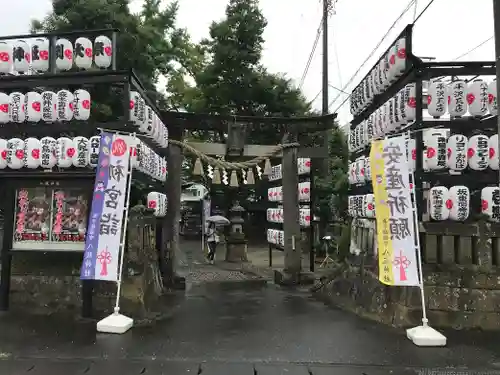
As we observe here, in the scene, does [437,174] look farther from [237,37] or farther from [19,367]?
[237,37]

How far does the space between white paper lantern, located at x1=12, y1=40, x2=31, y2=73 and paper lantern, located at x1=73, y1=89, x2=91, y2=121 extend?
149cm

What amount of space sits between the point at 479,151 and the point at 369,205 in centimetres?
313

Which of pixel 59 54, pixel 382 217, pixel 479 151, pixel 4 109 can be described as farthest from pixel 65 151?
pixel 479 151

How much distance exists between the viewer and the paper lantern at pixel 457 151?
27.4 ft

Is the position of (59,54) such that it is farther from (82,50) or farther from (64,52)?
(82,50)

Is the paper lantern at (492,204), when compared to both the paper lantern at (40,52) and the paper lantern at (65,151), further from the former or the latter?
the paper lantern at (40,52)

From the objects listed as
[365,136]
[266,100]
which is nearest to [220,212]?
[266,100]

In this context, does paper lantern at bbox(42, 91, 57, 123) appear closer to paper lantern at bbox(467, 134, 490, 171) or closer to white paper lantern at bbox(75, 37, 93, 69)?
white paper lantern at bbox(75, 37, 93, 69)

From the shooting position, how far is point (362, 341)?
7613 mm

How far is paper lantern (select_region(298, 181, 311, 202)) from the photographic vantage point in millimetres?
16112

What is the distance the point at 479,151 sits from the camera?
8.38 metres

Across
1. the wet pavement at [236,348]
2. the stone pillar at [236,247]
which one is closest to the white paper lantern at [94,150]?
the wet pavement at [236,348]

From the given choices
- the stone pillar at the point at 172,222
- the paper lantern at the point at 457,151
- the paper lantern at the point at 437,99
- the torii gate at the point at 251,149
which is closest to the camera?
the paper lantern at the point at 457,151

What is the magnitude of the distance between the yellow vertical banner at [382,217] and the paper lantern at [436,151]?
0.89 meters
